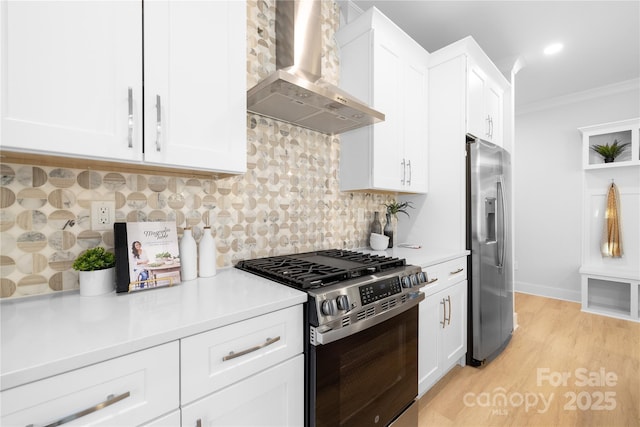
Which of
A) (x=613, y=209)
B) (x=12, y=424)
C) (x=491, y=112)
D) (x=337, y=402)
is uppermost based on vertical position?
(x=491, y=112)

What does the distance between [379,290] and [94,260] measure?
1.18 meters

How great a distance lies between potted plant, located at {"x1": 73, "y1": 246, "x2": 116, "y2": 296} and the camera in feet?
3.58

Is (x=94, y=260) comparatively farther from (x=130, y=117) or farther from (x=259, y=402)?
(x=259, y=402)

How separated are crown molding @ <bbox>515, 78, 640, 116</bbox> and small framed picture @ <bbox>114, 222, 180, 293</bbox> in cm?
521

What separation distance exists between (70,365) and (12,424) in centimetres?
13

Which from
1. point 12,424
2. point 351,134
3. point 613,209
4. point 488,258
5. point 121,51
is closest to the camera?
point 12,424

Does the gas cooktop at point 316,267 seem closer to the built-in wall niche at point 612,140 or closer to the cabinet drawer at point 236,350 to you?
the cabinet drawer at point 236,350

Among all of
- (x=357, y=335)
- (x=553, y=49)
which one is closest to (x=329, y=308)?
(x=357, y=335)

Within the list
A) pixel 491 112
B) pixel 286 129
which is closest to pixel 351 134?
pixel 286 129

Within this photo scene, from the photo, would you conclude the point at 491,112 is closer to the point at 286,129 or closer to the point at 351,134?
the point at 351,134

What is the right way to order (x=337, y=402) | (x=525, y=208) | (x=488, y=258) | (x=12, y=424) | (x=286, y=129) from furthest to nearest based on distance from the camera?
1. (x=525, y=208)
2. (x=488, y=258)
3. (x=286, y=129)
4. (x=337, y=402)
5. (x=12, y=424)

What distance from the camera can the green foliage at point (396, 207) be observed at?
2.54 m

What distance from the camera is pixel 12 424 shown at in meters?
0.60

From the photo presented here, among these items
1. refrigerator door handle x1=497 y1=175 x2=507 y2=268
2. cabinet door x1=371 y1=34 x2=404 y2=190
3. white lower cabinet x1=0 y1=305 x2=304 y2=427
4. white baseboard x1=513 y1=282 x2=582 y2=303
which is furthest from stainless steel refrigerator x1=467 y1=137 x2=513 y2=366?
white baseboard x1=513 y1=282 x2=582 y2=303
